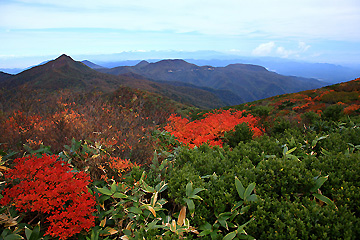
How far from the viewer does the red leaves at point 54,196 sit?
2387 millimetres

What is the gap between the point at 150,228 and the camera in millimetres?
2332

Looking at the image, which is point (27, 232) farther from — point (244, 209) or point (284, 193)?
point (284, 193)

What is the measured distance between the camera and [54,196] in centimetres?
250

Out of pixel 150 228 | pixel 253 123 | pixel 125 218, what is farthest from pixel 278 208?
pixel 253 123

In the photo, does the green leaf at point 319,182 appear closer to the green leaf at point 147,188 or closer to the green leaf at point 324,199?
the green leaf at point 324,199

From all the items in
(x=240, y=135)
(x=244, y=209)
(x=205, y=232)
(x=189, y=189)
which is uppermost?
(x=240, y=135)

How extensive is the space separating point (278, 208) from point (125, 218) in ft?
6.28

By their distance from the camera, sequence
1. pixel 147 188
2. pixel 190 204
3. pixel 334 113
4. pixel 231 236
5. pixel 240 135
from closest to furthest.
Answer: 1. pixel 231 236
2. pixel 190 204
3. pixel 147 188
4. pixel 240 135
5. pixel 334 113

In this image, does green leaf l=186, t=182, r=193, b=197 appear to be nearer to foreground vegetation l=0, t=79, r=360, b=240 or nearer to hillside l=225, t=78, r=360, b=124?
foreground vegetation l=0, t=79, r=360, b=240

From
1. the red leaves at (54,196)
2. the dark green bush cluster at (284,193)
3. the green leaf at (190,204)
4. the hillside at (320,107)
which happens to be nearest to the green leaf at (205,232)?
the dark green bush cluster at (284,193)

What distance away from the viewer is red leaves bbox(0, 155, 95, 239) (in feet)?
7.83

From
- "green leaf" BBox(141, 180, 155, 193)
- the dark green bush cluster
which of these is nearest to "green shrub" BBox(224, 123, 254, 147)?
the dark green bush cluster

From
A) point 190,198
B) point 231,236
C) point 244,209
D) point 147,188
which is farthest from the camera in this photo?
point 147,188

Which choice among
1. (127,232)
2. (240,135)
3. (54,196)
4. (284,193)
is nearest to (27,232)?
(54,196)
